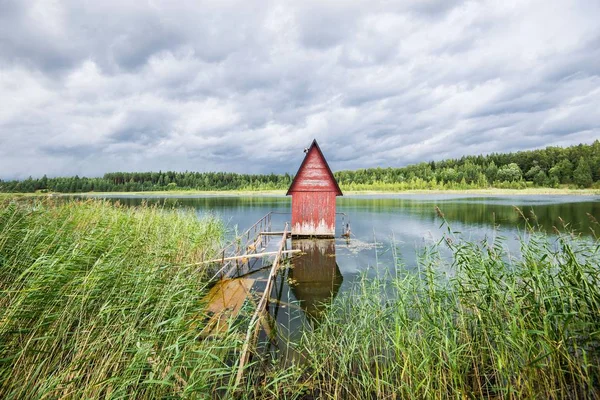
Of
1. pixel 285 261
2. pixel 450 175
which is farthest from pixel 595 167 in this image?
pixel 285 261

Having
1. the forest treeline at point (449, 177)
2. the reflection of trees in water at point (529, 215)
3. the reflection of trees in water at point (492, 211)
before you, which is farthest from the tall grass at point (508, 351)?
the forest treeline at point (449, 177)

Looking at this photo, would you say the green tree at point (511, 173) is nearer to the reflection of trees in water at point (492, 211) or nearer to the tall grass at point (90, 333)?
the reflection of trees in water at point (492, 211)

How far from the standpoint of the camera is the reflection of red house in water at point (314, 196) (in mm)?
18625

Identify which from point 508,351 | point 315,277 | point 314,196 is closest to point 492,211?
point 314,196

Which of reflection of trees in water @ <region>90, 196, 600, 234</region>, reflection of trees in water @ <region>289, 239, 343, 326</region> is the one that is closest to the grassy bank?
reflection of trees in water @ <region>289, 239, 343, 326</region>

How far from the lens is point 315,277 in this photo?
484 inches

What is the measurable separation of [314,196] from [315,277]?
7399 mm

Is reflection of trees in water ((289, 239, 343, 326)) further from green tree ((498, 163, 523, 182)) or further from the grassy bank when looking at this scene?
green tree ((498, 163, 523, 182))

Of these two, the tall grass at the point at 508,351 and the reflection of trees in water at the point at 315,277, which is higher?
the tall grass at the point at 508,351

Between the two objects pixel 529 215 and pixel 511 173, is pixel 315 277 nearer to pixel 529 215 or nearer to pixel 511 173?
pixel 529 215

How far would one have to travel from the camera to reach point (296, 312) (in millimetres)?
8656

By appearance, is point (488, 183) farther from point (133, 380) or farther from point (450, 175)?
point (133, 380)

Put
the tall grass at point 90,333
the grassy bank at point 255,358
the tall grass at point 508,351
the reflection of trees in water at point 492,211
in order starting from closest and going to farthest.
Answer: the tall grass at point 90,333 → the grassy bank at point 255,358 → the tall grass at point 508,351 → the reflection of trees in water at point 492,211

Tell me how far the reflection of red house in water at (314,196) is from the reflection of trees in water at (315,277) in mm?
1035
